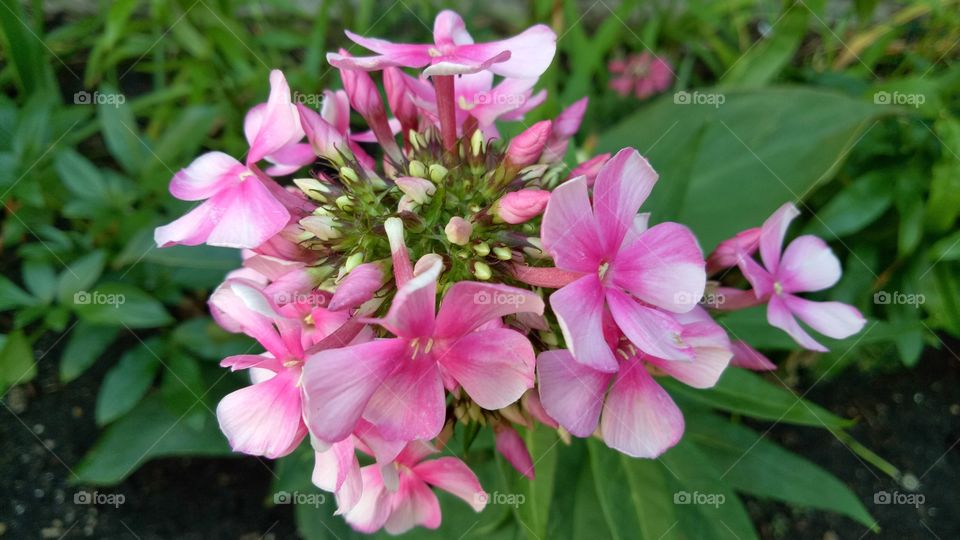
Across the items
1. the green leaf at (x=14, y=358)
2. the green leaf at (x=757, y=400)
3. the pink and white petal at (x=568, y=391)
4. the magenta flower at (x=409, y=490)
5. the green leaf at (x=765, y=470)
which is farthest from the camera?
the green leaf at (x=14, y=358)

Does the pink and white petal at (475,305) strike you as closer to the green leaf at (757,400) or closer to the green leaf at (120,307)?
the green leaf at (757,400)

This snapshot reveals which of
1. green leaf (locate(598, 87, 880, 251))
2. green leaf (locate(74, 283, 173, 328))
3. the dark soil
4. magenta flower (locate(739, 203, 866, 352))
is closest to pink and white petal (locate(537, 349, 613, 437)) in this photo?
magenta flower (locate(739, 203, 866, 352))

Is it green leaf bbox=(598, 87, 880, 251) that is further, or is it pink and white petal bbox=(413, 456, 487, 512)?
green leaf bbox=(598, 87, 880, 251)

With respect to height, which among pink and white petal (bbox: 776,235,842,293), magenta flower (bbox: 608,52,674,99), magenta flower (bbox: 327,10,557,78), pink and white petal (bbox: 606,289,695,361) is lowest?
magenta flower (bbox: 608,52,674,99)

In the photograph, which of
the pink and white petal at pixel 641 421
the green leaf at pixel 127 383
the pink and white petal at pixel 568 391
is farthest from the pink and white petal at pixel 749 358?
the green leaf at pixel 127 383

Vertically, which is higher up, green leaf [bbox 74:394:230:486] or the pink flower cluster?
the pink flower cluster

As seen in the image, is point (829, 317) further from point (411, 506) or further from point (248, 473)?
point (248, 473)

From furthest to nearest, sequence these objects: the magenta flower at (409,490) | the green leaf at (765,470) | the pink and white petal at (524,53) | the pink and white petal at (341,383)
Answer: the green leaf at (765,470)
the magenta flower at (409,490)
the pink and white petal at (524,53)
the pink and white petal at (341,383)

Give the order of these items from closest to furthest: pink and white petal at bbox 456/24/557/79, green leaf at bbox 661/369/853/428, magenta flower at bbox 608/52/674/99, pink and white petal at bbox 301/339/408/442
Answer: pink and white petal at bbox 301/339/408/442
pink and white petal at bbox 456/24/557/79
green leaf at bbox 661/369/853/428
magenta flower at bbox 608/52/674/99

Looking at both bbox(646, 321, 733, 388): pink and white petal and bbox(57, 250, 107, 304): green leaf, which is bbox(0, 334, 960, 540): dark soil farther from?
bbox(646, 321, 733, 388): pink and white petal
